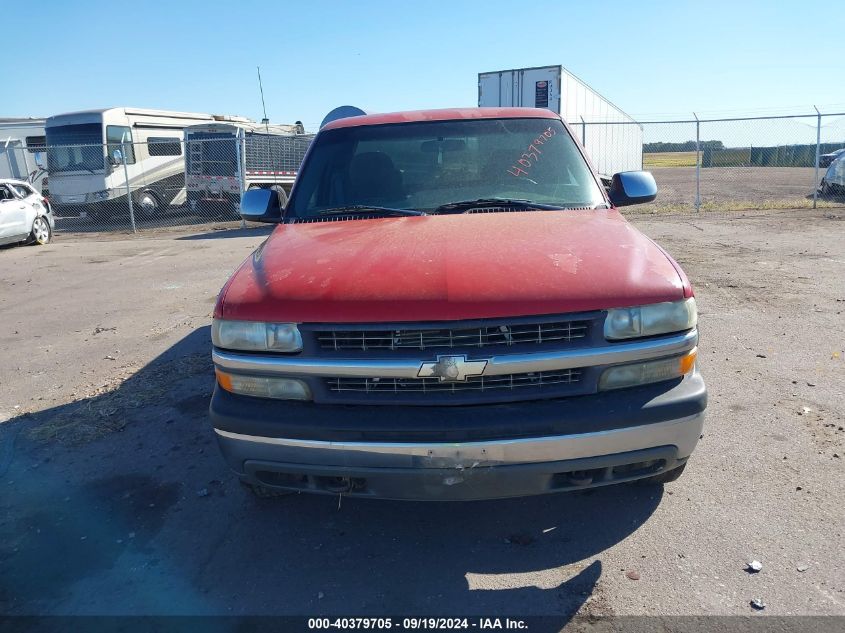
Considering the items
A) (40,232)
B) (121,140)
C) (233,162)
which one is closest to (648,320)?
(40,232)

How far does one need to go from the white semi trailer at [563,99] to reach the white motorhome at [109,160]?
9808mm

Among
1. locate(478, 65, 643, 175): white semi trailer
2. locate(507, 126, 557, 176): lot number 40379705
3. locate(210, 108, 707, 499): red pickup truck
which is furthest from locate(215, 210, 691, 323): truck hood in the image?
locate(478, 65, 643, 175): white semi trailer

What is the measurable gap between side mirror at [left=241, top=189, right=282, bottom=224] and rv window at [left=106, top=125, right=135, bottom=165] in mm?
16184

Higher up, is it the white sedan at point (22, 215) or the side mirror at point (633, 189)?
the side mirror at point (633, 189)

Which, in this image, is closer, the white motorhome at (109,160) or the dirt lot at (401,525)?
the dirt lot at (401,525)

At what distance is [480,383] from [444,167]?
189 cm

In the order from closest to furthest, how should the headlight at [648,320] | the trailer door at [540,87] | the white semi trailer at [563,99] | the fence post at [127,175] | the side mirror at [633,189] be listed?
the headlight at [648,320]
the side mirror at [633,189]
the trailer door at [540,87]
the white semi trailer at [563,99]
the fence post at [127,175]

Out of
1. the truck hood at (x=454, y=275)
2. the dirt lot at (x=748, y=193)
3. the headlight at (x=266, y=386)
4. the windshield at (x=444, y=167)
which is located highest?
the windshield at (x=444, y=167)

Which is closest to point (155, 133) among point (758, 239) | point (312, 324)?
point (758, 239)

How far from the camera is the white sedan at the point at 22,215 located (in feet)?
46.9

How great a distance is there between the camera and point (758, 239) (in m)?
11.5

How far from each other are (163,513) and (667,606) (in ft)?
8.08

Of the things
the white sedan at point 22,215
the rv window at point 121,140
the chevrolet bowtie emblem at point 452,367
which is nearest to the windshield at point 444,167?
the chevrolet bowtie emblem at point 452,367

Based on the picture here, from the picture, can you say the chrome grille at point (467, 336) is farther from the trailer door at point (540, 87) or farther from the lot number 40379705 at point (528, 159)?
the trailer door at point (540, 87)
